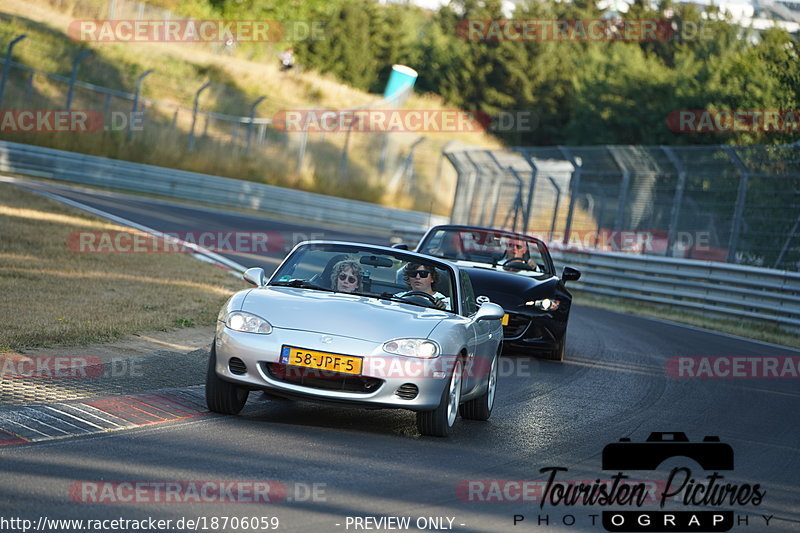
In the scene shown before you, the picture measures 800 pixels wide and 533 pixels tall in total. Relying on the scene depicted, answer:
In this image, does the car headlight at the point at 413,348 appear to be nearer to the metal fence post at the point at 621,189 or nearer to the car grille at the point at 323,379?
the car grille at the point at 323,379

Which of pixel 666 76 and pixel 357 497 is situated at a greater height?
pixel 666 76

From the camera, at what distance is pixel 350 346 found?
7098 mm

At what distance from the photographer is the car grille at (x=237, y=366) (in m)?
7.18

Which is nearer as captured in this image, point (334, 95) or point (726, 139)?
point (726, 139)

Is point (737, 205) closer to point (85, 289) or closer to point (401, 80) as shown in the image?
point (85, 289)

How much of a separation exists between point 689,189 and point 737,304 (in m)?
2.91

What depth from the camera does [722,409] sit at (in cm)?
1012

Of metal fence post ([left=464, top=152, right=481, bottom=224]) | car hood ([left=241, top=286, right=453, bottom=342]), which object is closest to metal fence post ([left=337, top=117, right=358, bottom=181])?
metal fence post ([left=464, top=152, right=481, bottom=224])

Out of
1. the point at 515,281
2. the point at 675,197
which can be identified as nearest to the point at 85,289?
the point at 515,281

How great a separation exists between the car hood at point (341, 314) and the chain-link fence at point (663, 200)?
1308cm

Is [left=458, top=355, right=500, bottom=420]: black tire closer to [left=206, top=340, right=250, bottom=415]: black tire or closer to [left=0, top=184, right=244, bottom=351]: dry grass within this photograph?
[left=206, top=340, right=250, bottom=415]: black tire

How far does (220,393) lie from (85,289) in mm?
6397

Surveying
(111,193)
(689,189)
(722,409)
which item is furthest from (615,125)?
(722,409)

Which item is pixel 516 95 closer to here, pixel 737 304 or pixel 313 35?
pixel 313 35
